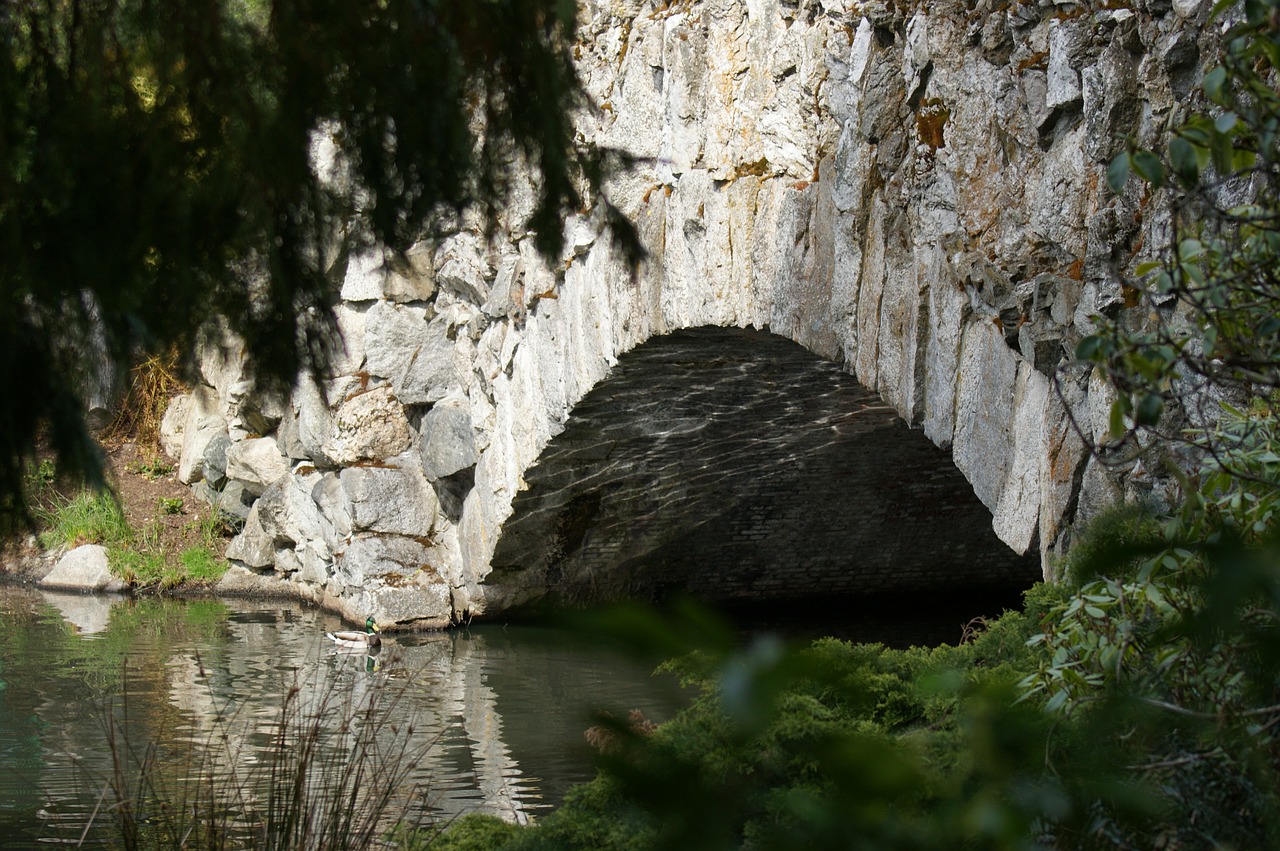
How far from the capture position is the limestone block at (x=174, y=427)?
1297cm

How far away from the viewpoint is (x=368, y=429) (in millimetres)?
9250

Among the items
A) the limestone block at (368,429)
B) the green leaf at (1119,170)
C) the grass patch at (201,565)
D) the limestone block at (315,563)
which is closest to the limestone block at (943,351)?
the green leaf at (1119,170)

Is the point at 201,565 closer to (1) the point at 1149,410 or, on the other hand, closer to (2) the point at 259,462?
(2) the point at 259,462

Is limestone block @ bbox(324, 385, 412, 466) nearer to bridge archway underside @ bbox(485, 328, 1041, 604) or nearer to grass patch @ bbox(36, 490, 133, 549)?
bridge archway underside @ bbox(485, 328, 1041, 604)

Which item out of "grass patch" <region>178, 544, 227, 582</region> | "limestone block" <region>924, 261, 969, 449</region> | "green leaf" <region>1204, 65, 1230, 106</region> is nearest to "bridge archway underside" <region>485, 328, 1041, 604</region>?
"limestone block" <region>924, 261, 969, 449</region>

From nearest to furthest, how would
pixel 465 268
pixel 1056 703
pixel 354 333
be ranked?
pixel 1056 703 < pixel 465 268 < pixel 354 333

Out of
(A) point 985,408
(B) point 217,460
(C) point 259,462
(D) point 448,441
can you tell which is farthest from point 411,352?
(A) point 985,408

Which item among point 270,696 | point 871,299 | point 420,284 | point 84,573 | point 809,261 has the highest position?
point 420,284

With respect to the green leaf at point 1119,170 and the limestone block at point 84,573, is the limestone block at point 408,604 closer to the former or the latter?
the limestone block at point 84,573

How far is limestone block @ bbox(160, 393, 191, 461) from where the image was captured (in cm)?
1297

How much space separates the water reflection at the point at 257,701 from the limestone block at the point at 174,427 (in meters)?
2.54

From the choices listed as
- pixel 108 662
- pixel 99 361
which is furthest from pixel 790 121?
pixel 108 662

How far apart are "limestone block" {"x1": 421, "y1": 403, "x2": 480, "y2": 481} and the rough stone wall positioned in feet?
0.07

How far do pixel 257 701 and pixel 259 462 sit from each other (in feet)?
15.6
